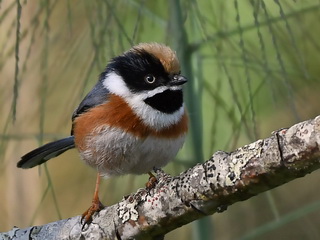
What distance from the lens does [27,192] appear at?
11.6ft

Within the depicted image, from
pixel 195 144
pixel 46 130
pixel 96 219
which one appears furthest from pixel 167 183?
pixel 46 130

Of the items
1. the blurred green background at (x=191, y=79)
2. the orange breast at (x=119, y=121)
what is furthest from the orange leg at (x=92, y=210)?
the orange breast at (x=119, y=121)

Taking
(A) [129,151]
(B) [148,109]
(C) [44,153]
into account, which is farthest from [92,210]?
(C) [44,153]

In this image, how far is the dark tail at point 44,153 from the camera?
2975 millimetres

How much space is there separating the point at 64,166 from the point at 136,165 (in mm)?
987

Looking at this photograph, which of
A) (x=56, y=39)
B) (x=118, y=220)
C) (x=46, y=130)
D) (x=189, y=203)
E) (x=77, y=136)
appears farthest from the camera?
(x=46, y=130)

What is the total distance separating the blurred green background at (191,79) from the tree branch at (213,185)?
331 mm

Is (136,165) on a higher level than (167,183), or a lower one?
lower

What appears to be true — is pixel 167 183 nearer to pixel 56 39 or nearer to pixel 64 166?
pixel 56 39

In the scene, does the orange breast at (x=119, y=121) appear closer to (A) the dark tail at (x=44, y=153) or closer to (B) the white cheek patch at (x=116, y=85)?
(B) the white cheek patch at (x=116, y=85)

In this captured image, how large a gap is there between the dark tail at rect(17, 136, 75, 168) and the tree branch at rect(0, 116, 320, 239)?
911 millimetres

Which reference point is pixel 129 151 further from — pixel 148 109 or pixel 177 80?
pixel 177 80

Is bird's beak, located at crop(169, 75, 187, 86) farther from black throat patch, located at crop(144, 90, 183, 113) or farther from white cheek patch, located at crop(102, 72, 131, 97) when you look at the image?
white cheek patch, located at crop(102, 72, 131, 97)

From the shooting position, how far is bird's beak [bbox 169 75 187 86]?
253 cm
